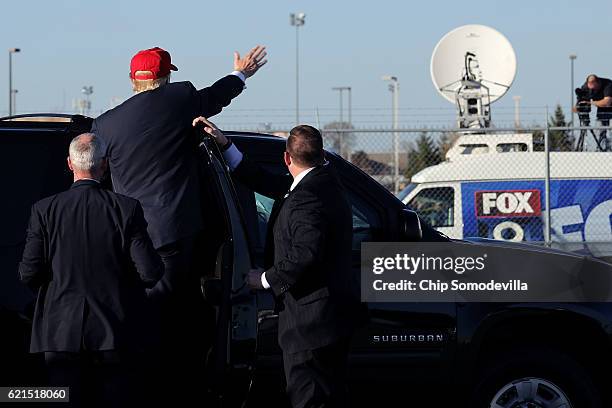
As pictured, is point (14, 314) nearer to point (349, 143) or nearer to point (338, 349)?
point (338, 349)

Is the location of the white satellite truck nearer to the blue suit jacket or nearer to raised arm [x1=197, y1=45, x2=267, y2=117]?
raised arm [x1=197, y1=45, x2=267, y2=117]

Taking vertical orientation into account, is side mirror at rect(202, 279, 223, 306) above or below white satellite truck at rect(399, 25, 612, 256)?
below

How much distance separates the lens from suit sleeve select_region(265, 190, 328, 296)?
5.34 m

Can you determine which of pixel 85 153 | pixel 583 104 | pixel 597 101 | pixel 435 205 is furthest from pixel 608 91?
pixel 85 153

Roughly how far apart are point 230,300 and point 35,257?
1.05 m

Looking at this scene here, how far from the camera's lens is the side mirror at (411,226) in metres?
6.22

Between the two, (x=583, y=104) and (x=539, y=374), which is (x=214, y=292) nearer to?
(x=539, y=374)

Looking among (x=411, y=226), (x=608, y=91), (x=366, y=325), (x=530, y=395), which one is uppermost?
(x=608, y=91)

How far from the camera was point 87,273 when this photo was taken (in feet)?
16.1

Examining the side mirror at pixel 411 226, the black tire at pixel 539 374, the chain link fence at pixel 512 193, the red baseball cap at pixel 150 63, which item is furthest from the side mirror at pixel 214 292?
the chain link fence at pixel 512 193

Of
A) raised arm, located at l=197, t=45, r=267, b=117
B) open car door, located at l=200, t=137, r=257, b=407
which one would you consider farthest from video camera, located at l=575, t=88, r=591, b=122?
open car door, located at l=200, t=137, r=257, b=407

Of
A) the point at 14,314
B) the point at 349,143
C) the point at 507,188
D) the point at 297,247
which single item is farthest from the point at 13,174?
the point at 349,143

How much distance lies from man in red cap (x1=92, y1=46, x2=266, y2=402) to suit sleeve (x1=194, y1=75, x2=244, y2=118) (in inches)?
1.5

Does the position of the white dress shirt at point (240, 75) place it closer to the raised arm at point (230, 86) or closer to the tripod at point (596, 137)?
the raised arm at point (230, 86)
